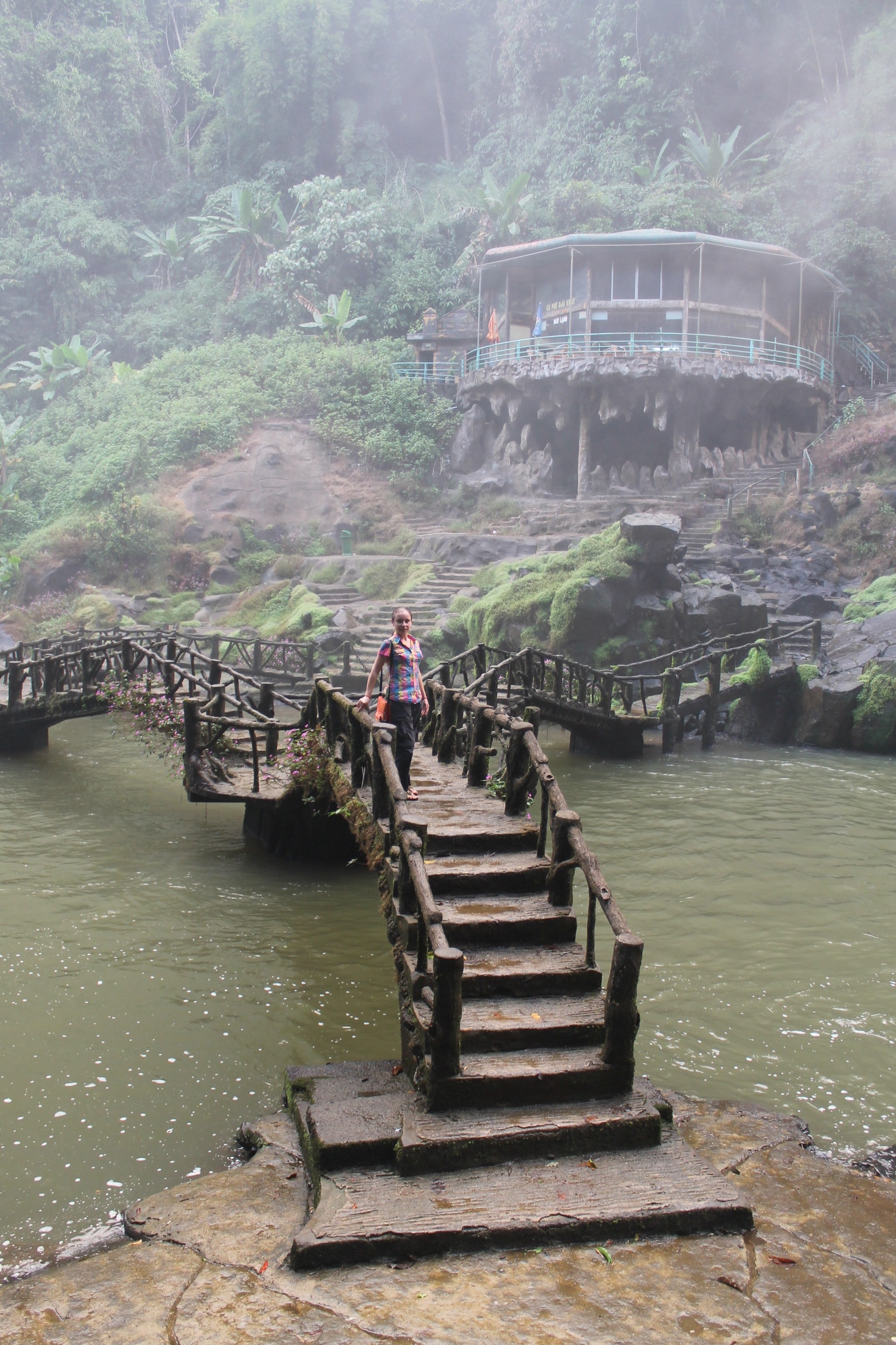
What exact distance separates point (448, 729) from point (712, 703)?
12564 mm

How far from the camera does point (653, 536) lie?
24938 mm

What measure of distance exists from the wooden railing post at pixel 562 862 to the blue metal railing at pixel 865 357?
38971 mm

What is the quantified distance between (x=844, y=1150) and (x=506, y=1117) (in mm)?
2843

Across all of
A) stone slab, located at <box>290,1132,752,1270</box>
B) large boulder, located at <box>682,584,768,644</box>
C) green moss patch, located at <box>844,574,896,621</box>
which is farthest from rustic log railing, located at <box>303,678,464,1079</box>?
green moss patch, located at <box>844,574,896,621</box>

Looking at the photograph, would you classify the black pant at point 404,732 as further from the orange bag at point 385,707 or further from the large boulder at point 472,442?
the large boulder at point 472,442

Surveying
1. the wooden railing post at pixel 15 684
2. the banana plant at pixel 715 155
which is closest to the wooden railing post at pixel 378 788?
the wooden railing post at pixel 15 684

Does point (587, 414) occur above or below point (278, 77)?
below

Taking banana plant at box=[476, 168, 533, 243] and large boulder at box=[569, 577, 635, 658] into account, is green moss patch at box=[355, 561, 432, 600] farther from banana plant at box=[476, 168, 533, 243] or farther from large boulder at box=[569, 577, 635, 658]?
banana plant at box=[476, 168, 533, 243]

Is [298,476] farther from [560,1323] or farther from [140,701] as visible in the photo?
[560,1323]

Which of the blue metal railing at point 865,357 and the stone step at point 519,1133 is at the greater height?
the blue metal railing at point 865,357

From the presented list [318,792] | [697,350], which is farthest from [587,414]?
[318,792]

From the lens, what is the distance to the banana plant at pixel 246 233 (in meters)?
46.6

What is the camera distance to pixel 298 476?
1467 inches

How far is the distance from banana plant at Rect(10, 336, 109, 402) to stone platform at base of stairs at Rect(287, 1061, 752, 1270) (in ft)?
150
